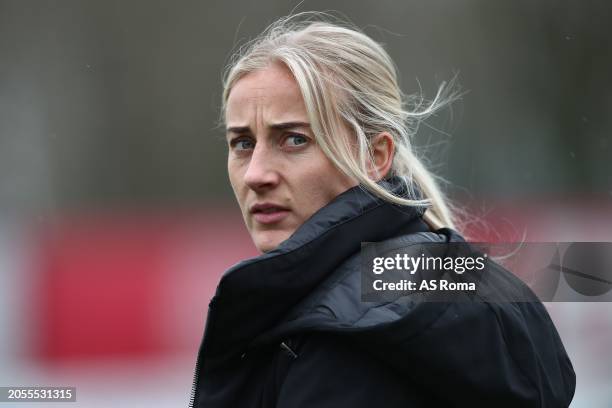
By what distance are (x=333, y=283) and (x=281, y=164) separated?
358 mm

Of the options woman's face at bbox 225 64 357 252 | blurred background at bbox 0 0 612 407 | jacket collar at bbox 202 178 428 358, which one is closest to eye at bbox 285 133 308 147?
woman's face at bbox 225 64 357 252

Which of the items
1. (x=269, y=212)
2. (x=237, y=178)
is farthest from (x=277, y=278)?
(x=237, y=178)

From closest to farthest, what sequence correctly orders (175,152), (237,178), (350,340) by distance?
(350,340), (237,178), (175,152)

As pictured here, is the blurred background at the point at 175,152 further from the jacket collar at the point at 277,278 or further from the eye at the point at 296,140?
the jacket collar at the point at 277,278

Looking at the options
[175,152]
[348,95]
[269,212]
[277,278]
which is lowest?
[277,278]

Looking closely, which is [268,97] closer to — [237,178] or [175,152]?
[237,178]

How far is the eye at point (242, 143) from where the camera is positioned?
1.74 m

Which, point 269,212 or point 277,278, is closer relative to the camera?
point 277,278

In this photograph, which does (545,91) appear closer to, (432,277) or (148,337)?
(148,337)

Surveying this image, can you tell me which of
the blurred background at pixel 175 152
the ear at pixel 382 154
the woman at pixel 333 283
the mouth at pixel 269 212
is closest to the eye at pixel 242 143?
the woman at pixel 333 283

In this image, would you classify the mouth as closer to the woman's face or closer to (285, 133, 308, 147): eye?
the woman's face

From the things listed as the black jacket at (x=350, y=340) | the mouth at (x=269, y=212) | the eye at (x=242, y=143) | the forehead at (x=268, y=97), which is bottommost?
the black jacket at (x=350, y=340)

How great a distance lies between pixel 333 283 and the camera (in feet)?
4.58

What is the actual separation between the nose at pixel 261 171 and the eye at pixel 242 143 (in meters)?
0.05
